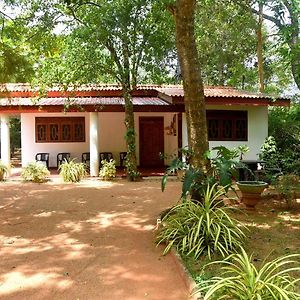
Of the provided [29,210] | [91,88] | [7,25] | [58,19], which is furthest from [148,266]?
[91,88]

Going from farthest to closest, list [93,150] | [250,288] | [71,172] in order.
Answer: [93,150], [71,172], [250,288]

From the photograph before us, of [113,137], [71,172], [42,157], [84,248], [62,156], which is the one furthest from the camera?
[113,137]

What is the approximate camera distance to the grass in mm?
4723

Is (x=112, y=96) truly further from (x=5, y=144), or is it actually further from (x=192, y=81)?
(x=192, y=81)

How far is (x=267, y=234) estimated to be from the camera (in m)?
6.06

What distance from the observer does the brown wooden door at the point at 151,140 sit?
1628 cm

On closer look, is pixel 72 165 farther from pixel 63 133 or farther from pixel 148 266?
pixel 148 266

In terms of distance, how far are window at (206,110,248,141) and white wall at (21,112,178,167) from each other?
1831 millimetres

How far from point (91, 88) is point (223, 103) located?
17.5 feet

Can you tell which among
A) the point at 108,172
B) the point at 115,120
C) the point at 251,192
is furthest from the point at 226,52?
the point at 251,192

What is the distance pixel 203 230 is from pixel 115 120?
37.3 ft

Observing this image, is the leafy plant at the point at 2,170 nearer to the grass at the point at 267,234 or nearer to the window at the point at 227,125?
the window at the point at 227,125

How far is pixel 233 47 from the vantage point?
21.1 metres

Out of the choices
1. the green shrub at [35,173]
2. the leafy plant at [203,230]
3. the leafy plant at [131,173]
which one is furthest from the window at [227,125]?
the leafy plant at [203,230]
